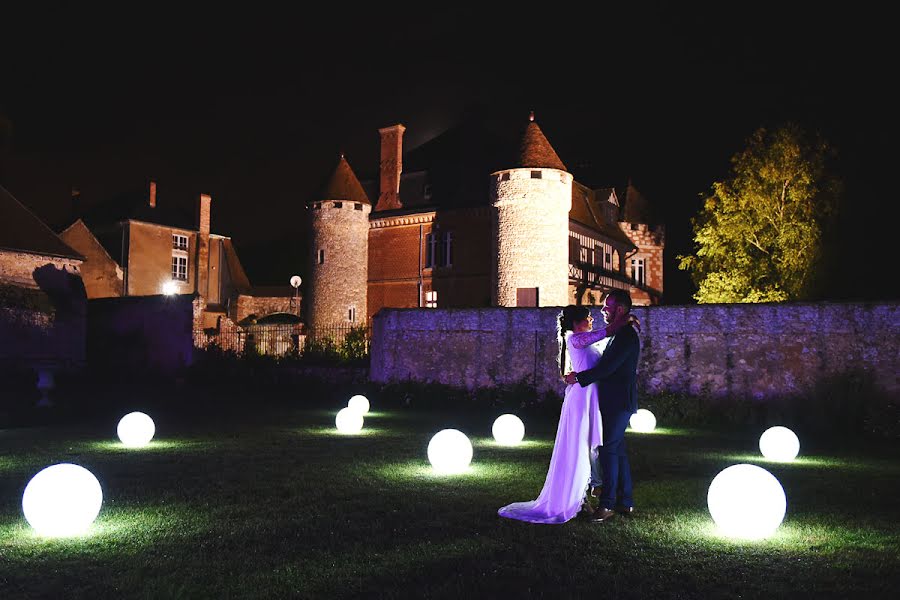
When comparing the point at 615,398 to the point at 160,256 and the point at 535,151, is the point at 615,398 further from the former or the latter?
the point at 160,256

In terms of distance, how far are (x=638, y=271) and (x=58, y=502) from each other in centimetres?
4198

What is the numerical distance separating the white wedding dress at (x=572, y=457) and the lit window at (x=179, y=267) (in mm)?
42698

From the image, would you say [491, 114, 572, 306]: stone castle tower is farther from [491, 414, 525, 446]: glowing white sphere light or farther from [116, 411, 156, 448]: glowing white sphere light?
[116, 411, 156, 448]: glowing white sphere light

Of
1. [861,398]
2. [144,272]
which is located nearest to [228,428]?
[861,398]

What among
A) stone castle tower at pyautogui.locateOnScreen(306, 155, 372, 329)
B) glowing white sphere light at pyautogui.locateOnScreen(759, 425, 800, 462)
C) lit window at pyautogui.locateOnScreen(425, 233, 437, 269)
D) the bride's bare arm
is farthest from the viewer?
stone castle tower at pyautogui.locateOnScreen(306, 155, 372, 329)

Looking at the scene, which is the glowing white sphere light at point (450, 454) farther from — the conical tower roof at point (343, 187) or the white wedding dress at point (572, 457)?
the conical tower roof at point (343, 187)

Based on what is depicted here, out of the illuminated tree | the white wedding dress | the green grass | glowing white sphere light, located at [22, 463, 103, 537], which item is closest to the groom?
the white wedding dress

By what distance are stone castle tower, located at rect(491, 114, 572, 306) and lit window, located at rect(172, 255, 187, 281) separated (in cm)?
2170

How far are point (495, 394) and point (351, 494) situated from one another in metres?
12.5

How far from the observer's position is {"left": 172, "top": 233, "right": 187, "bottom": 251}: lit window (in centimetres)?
4638

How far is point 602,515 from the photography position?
6926mm

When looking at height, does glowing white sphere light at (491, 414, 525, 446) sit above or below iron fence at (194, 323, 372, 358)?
below

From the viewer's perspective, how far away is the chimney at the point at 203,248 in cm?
4747

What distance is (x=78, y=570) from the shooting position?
5.15m
